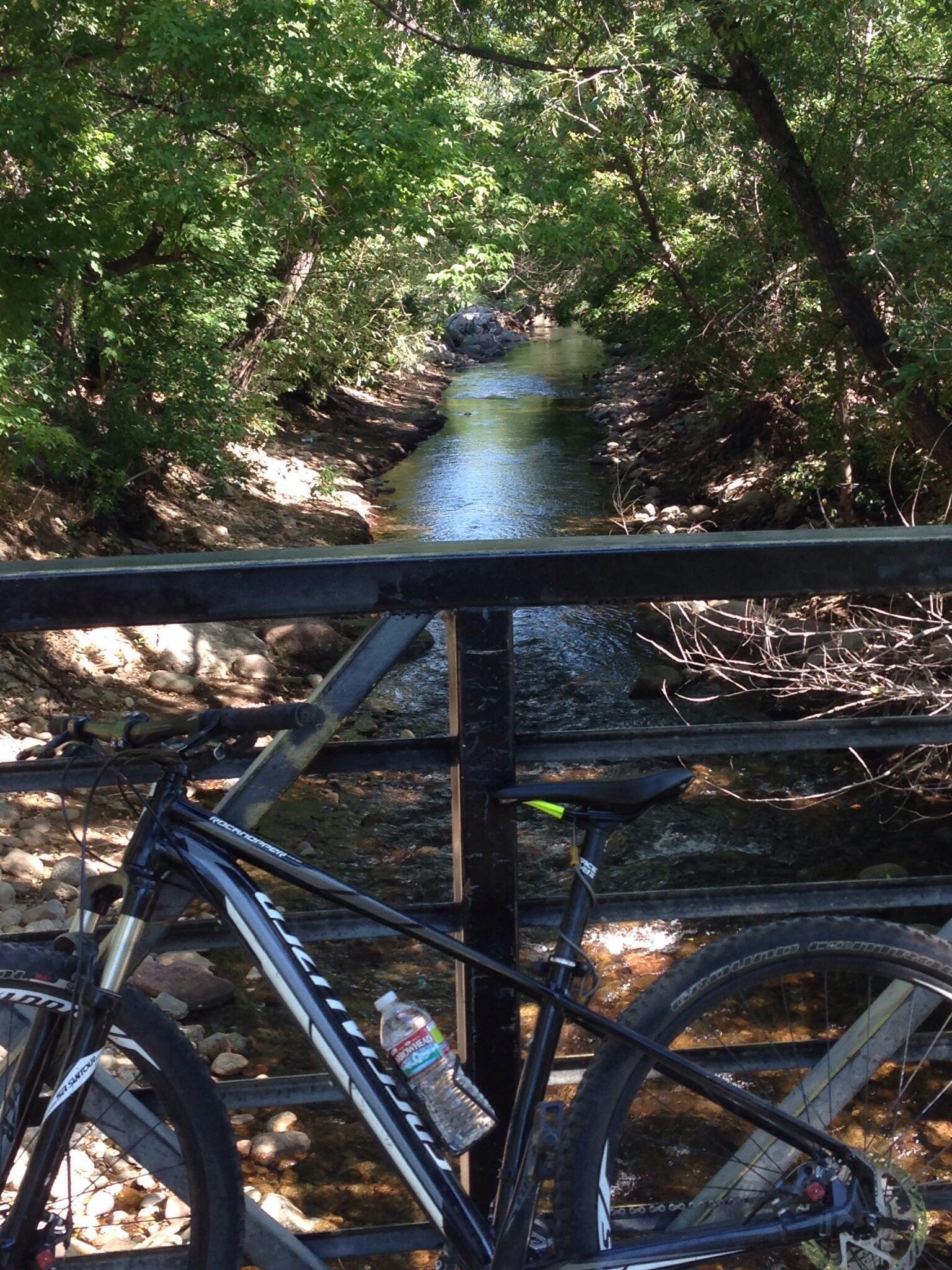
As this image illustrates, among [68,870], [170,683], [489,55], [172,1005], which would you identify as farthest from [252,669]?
[489,55]

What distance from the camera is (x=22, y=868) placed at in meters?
6.11

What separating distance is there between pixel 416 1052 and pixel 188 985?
3981 millimetres

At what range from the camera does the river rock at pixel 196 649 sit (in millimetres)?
9648

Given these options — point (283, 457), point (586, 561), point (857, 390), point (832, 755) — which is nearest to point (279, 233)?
point (283, 457)

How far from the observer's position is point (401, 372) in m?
28.2

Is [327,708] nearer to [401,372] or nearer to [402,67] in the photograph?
[402,67]

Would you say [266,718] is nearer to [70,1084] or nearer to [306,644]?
[70,1084]

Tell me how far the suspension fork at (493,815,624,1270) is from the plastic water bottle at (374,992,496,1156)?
0.06 metres

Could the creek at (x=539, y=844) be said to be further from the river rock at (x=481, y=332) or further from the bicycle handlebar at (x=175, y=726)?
the river rock at (x=481, y=332)

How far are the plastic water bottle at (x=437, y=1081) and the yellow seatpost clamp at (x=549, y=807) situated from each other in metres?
0.34

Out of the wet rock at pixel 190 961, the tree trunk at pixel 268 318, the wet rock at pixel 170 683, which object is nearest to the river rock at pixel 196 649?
the wet rock at pixel 170 683

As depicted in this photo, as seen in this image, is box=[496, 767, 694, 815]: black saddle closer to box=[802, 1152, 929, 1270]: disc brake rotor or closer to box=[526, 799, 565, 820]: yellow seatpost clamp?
box=[526, 799, 565, 820]: yellow seatpost clamp

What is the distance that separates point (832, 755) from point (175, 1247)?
7373 mm

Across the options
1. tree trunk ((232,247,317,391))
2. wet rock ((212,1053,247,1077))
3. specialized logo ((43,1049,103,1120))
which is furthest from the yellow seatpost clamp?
tree trunk ((232,247,317,391))
